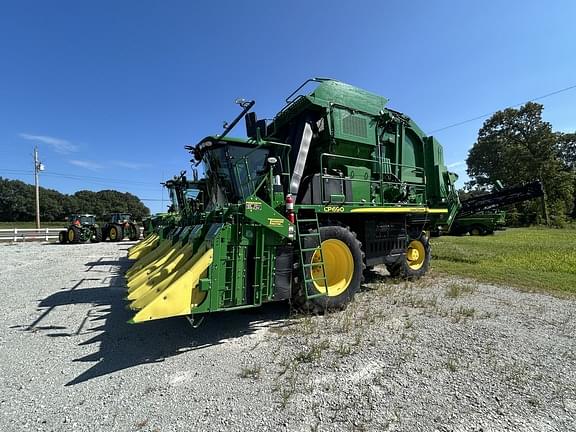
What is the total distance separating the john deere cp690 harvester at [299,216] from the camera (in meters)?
3.95

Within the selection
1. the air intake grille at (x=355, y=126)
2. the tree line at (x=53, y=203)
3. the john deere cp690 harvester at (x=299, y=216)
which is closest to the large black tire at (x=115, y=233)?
the john deere cp690 harvester at (x=299, y=216)

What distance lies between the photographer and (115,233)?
904 inches

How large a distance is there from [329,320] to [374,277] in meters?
3.69

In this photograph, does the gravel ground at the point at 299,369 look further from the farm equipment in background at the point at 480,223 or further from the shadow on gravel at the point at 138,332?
the farm equipment in background at the point at 480,223

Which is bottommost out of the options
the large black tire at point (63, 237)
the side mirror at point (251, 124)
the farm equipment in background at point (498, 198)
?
the large black tire at point (63, 237)

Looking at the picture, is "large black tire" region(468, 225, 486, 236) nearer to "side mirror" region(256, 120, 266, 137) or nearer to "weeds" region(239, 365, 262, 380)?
"side mirror" region(256, 120, 266, 137)

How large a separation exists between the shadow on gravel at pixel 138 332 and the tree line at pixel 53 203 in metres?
67.8

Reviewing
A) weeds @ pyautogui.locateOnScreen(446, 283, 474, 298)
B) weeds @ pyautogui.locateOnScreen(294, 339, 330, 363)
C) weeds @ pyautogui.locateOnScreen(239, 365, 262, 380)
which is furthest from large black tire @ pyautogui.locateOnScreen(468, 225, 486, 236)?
weeds @ pyautogui.locateOnScreen(239, 365, 262, 380)

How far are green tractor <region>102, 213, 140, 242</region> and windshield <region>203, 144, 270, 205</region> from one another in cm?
2047

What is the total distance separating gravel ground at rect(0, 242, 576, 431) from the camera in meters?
2.48

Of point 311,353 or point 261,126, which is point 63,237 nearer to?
point 261,126

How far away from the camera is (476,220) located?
79.1ft

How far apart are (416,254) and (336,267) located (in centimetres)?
374

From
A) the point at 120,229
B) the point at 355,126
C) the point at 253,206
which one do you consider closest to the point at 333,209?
the point at 253,206
